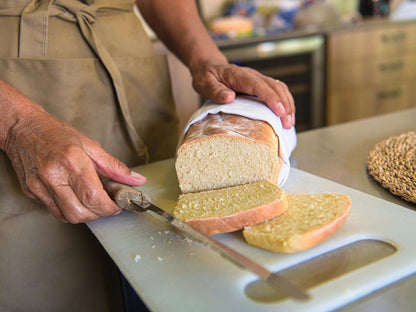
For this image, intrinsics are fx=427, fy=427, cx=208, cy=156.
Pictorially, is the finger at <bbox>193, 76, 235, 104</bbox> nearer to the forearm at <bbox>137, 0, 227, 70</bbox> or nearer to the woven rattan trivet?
the forearm at <bbox>137, 0, 227, 70</bbox>

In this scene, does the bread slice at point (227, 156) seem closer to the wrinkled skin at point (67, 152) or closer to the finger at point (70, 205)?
the wrinkled skin at point (67, 152)

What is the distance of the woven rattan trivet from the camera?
0.92 metres

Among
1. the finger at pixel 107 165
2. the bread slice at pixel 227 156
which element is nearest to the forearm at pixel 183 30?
the bread slice at pixel 227 156

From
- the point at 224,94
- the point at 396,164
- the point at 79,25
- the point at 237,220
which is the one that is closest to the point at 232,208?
the point at 237,220

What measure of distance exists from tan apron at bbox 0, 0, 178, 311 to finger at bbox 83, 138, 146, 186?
28cm

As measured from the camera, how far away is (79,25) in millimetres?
1135

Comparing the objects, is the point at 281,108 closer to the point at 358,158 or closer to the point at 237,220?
the point at 358,158

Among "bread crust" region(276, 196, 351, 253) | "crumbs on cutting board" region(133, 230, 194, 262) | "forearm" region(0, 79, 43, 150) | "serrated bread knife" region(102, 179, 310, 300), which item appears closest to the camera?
"serrated bread knife" region(102, 179, 310, 300)

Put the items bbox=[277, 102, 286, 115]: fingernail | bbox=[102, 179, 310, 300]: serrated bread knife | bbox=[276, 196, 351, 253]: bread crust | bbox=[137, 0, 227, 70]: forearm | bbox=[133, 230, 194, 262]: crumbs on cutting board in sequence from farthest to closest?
bbox=[137, 0, 227, 70]: forearm
bbox=[277, 102, 286, 115]: fingernail
bbox=[133, 230, 194, 262]: crumbs on cutting board
bbox=[276, 196, 351, 253]: bread crust
bbox=[102, 179, 310, 300]: serrated bread knife

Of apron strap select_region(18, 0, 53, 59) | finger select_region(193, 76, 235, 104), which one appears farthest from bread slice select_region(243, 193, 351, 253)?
apron strap select_region(18, 0, 53, 59)

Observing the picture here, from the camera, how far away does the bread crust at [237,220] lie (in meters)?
0.76

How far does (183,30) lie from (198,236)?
813 millimetres

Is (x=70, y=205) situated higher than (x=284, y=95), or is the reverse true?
(x=284, y=95)

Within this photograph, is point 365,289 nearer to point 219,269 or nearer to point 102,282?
point 219,269
